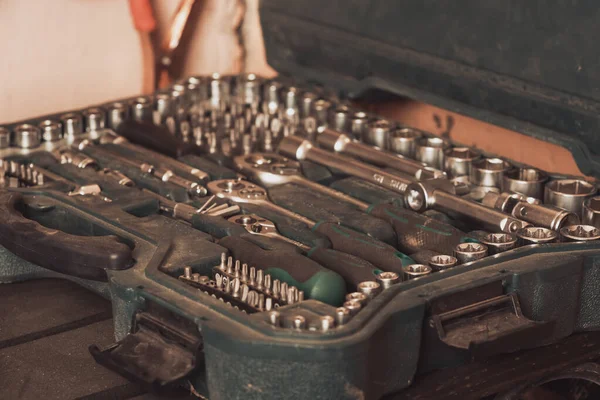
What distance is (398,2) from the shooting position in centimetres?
246

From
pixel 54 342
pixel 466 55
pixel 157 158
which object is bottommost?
pixel 54 342

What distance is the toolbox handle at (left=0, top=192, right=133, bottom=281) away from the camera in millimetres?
1713

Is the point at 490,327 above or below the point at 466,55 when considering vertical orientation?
below

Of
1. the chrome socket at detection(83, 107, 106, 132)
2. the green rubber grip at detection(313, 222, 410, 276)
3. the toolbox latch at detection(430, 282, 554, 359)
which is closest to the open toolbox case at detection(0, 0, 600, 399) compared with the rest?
the toolbox latch at detection(430, 282, 554, 359)

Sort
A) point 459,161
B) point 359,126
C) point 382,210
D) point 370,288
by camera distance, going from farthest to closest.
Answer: point 359,126 → point 459,161 → point 382,210 → point 370,288

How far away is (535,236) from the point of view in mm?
1799

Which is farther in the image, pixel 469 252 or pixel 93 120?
pixel 93 120

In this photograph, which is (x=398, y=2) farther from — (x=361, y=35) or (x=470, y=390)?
(x=470, y=390)

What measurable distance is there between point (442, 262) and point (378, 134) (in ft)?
2.27

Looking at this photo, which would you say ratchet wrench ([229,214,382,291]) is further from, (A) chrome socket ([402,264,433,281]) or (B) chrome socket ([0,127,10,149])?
(B) chrome socket ([0,127,10,149])

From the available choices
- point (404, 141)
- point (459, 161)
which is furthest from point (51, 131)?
point (459, 161)

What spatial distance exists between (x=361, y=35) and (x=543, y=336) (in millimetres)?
1061

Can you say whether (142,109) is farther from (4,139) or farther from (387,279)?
(387,279)

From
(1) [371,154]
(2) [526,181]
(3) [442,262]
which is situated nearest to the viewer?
(3) [442,262]
